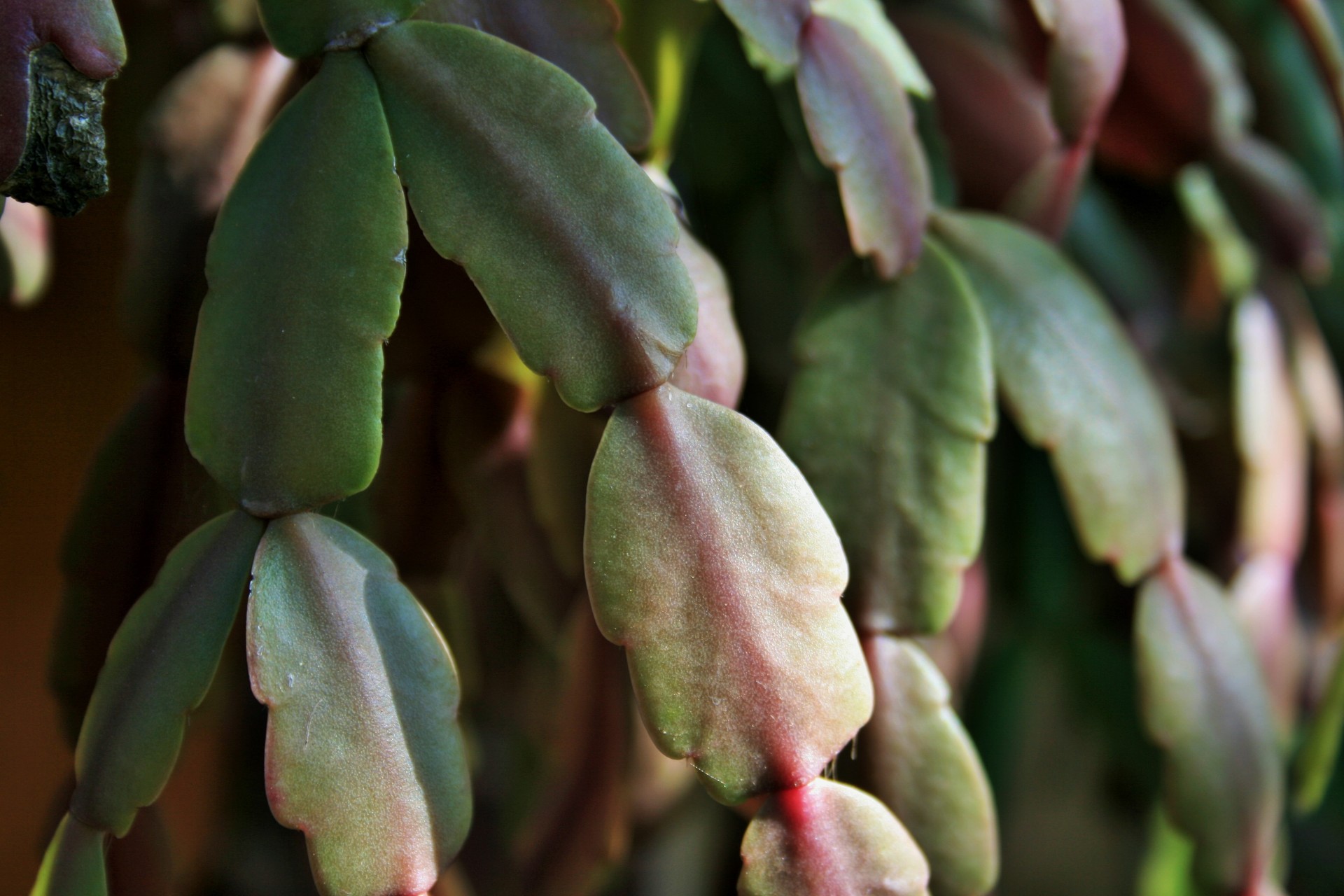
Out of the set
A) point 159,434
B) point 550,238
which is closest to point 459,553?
point 159,434

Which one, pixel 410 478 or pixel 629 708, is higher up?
pixel 410 478

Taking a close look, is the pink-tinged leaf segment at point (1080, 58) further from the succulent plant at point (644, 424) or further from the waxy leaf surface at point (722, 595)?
the waxy leaf surface at point (722, 595)

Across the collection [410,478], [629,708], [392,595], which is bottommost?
[629,708]

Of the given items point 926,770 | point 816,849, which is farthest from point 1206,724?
point 816,849

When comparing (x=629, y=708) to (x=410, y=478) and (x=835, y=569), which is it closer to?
(x=410, y=478)

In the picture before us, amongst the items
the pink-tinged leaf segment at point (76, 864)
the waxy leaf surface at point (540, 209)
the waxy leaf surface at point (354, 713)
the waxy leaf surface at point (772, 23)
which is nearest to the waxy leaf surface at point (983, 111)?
the waxy leaf surface at point (772, 23)

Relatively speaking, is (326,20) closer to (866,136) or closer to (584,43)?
(584,43)

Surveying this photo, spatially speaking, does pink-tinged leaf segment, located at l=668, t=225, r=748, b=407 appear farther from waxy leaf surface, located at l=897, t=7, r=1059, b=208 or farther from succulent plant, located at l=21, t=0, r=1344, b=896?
waxy leaf surface, located at l=897, t=7, r=1059, b=208
